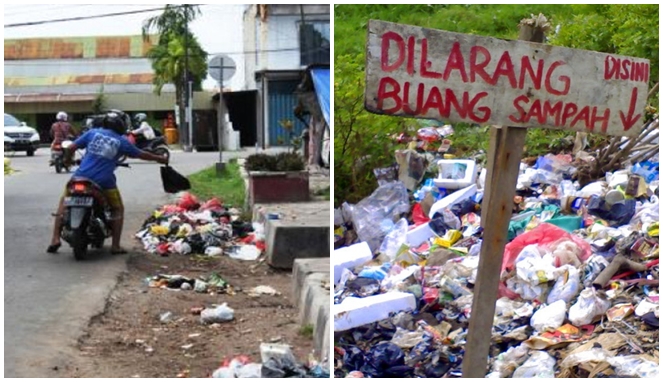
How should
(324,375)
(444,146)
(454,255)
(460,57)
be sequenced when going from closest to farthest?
(460,57), (324,375), (454,255), (444,146)

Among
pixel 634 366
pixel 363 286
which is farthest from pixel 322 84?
pixel 634 366

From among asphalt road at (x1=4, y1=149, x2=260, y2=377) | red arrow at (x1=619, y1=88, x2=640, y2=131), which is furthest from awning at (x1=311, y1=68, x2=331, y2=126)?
red arrow at (x1=619, y1=88, x2=640, y2=131)

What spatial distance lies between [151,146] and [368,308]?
2.54m

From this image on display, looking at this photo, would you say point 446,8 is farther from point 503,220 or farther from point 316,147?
point 503,220

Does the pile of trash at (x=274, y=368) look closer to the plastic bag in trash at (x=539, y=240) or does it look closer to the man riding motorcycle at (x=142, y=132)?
the plastic bag in trash at (x=539, y=240)

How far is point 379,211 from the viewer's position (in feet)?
24.5

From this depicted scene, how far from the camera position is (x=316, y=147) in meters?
9.20

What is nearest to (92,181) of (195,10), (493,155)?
(195,10)

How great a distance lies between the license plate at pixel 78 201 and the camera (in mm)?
6133

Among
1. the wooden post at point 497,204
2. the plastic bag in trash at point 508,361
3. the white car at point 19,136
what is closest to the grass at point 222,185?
the white car at point 19,136

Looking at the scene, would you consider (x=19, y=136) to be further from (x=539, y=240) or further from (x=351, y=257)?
(x=539, y=240)

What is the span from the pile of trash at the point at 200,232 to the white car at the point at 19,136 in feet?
3.44

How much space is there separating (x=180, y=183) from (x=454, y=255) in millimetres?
1975

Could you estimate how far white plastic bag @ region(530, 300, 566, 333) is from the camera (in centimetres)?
494
